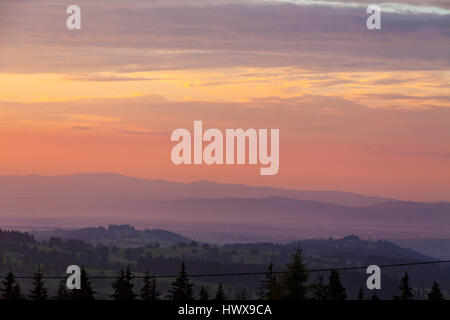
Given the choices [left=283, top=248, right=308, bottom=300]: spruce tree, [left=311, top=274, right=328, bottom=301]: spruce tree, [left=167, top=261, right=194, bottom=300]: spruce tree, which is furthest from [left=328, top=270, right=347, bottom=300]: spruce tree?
[left=167, top=261, right=194, bottom=300]: spruce tree

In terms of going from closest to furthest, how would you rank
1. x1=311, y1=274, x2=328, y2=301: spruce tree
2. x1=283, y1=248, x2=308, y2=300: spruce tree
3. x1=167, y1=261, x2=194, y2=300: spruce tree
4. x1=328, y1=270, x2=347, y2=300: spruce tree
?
x1=283, y1=248, x2=308, y2=300: spruce tree
x1=311, y1=274, x2=328, y2=301: spruce tree
x1=328, y1=270, x2=347, y2=300: spruce tree
x1=167, y1=261, x2=194, y2=300: spruce tree

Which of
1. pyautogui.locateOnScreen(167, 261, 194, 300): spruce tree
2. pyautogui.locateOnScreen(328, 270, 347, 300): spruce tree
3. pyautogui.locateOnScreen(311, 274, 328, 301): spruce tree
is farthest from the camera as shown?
pyautogui.locateOnScreen(167, 261, 194, 300): spruce tree

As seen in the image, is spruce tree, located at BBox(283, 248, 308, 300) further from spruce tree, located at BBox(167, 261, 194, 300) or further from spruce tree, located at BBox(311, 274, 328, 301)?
spruce tree, located at BBox(167, 261, 194, 300)

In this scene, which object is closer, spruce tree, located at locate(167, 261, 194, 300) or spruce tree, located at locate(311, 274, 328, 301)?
spruce tree, located at locate(311, 274, 328, 301)

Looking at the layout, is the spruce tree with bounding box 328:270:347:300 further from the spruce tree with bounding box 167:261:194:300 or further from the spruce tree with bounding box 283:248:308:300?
the spruce tree with bounding box 167:261:194:300

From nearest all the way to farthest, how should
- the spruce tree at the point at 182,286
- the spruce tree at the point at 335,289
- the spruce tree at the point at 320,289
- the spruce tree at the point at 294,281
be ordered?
the spruce tree at the point at 294,281
the spruce tree at the point at 320,289
the spruce tree at the point at 335,289
the spruce tree at the point at 182,286

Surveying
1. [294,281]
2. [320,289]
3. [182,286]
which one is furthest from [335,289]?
[182,286]

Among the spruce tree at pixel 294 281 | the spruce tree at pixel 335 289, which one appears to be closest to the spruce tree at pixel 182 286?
the spruce tree at pixel 335 289

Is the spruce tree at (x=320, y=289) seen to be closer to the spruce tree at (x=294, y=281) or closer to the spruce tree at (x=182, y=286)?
the spruce tree at (x=294, y=281)

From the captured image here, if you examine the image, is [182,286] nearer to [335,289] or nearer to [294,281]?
[335,289]

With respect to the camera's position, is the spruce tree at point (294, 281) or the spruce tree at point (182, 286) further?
the spruce tree at point (182, 286)
